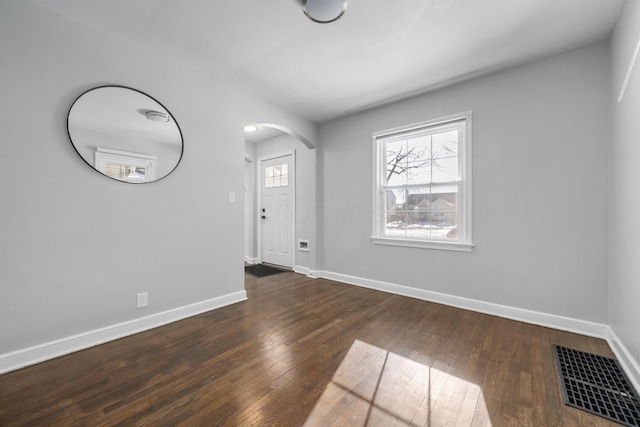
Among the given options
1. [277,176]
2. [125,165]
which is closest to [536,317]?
[125,165]

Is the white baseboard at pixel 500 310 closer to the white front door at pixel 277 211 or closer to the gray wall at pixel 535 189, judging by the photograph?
the gray wall at pixel 535 189

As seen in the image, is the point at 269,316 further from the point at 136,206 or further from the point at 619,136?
the point at 619,136

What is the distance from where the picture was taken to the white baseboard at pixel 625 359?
62.7 inches

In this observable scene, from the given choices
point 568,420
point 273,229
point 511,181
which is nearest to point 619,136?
point 511,181

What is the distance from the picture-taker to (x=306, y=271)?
450cm

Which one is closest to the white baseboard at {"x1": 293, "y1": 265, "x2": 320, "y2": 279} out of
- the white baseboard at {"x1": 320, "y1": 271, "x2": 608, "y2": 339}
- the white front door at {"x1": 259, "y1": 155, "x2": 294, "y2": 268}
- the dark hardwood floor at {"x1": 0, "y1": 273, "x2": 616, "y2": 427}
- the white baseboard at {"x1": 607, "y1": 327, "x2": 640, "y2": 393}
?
the white front door at {"x1": 259, "y1": 155, "x2": 294, "y2": 268}

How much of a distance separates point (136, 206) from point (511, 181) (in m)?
3.60

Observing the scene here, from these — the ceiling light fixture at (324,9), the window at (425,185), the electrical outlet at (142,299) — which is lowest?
the electrical outlet at (142,299)

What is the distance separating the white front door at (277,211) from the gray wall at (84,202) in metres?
1.99

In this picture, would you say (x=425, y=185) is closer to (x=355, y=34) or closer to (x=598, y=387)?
(x=355, y=34)

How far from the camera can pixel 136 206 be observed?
7.78 ft

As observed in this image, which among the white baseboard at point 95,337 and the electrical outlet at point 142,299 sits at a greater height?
the electrical outlet at point 142,299

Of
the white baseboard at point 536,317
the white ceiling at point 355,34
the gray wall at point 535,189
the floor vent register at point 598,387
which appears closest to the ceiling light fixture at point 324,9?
the white ceiling at point 355,34

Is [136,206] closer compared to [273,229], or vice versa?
[136,206]
